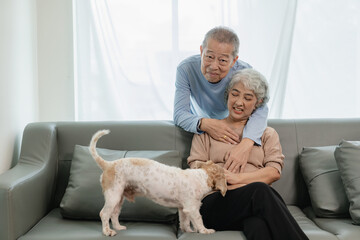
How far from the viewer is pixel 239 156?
217cm

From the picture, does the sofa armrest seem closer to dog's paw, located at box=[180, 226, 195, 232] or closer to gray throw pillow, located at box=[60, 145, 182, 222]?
gray throw pillow, located at box=[60, 145, 182, 222]

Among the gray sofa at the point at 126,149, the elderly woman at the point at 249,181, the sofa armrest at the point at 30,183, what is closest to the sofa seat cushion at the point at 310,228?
the gray sofa at the point at 126,149

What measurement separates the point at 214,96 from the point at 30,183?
1076mm

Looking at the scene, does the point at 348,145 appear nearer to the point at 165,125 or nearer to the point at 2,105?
the point at 165,125

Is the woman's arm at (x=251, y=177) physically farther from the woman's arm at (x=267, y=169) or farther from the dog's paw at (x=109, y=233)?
the dog's paw at (x=109, y=233)

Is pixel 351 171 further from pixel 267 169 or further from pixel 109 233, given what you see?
pixel 109 233

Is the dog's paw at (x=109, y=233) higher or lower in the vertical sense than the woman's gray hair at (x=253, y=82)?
lower

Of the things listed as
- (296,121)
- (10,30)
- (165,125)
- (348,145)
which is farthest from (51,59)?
(348,145)

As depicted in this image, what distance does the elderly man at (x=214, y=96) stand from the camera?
2.21 meters

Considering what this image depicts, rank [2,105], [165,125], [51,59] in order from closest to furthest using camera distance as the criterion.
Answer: [2,105] < [165,125] < [51,59]

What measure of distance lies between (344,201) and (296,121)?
558mm

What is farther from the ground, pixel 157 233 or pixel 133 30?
pixel 133 30

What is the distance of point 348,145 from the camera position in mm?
2211

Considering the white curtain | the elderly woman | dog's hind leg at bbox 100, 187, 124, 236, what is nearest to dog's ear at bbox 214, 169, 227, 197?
the elderly woman
